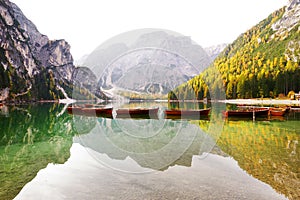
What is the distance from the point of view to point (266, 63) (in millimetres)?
132750

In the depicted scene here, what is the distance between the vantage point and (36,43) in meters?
199

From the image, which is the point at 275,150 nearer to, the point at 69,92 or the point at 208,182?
the point at 208,182

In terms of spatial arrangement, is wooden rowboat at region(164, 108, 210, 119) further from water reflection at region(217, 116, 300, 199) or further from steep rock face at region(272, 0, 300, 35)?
steep rock face at region(272, 0, 300, 35)

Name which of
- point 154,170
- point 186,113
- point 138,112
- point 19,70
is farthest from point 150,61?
point 19,70

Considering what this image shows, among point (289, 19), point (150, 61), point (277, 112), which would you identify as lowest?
point (277, 112)

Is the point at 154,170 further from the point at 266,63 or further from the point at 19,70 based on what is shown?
the point at 19,70

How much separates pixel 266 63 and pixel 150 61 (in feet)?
442

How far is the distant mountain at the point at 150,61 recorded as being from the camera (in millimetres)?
12422

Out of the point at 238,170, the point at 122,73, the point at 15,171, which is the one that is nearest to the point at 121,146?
the point at 122,73

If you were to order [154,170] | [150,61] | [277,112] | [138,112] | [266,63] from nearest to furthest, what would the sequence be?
[154,170], [150,61], [277,112], [138,112], [266,63]

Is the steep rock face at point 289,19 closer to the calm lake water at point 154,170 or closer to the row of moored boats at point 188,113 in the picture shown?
the row of moored boats at point 188,113

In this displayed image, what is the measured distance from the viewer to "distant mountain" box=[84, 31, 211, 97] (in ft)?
40.8

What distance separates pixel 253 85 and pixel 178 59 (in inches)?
3445

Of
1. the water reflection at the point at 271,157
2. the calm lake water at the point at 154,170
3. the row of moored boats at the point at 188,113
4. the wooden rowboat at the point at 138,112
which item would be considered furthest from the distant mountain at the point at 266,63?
the calm lake water at the point at 154,170
